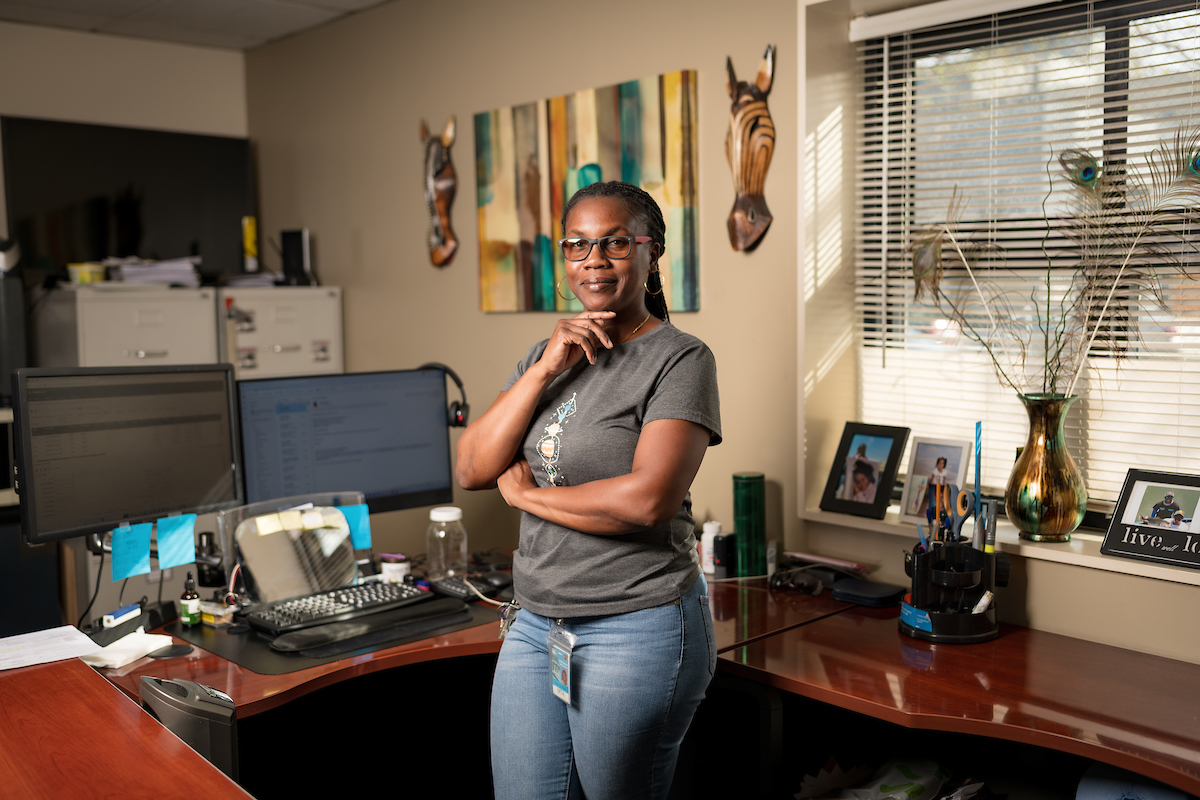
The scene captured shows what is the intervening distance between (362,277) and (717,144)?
72.0 inches

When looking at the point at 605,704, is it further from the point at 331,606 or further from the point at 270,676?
the point at 331,606

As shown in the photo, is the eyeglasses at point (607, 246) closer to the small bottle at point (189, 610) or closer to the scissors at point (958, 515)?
the scissors at point (958, 515)

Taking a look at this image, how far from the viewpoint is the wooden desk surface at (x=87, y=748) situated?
3.97ft

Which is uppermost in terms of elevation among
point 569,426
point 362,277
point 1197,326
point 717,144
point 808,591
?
point 717,144

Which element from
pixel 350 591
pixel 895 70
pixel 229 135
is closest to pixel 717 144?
pixel 895 70

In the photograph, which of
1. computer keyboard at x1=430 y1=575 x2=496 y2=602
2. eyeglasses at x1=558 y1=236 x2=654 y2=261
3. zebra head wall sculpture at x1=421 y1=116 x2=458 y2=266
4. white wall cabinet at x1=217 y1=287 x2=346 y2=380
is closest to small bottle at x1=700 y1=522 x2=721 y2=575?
computer keyboard at x1=430 y1=575 x2=496 y2=602

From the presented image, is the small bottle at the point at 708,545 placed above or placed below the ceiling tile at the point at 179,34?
below

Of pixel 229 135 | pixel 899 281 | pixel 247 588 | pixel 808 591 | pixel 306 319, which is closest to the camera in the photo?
pixel 247 588

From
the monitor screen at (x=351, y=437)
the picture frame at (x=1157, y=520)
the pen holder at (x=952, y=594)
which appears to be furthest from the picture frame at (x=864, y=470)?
the monitor screen at (x=351, y=437)

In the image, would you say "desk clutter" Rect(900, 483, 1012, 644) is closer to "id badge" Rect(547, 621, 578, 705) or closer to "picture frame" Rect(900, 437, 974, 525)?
"picture frame" Rect(900, 437, 974, 525)

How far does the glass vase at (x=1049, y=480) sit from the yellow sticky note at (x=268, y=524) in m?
1.65

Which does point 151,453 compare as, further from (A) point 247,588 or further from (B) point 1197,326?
(B) point 1197,326

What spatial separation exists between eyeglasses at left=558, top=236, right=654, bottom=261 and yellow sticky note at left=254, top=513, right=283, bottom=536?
1.05 metres

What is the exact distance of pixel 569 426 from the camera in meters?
1.62
